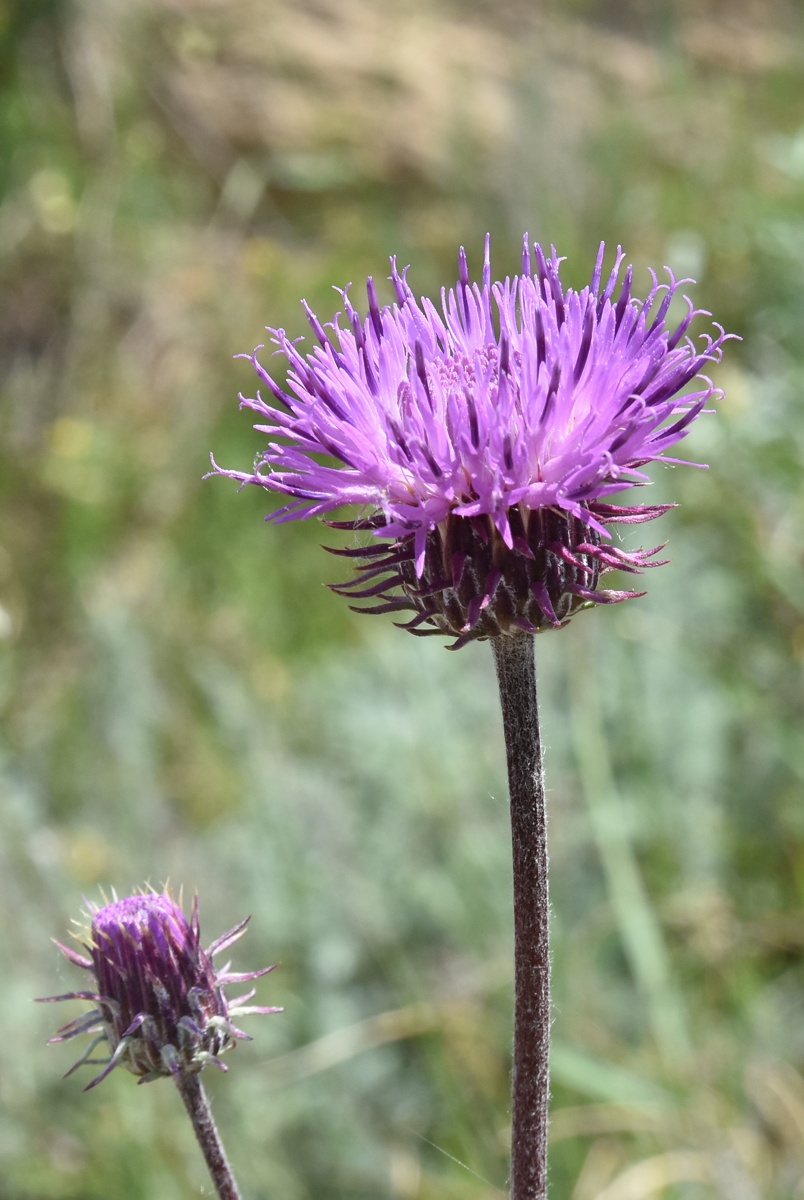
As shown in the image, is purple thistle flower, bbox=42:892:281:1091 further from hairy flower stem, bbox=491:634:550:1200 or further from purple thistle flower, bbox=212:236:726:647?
purple thistle flower, bbox=212:236:726:647

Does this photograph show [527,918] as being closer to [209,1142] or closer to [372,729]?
[209,1142]

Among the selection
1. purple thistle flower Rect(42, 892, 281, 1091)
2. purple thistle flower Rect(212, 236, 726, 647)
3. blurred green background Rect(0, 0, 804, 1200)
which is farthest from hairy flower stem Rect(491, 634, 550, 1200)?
blurred green background Rect(0, 0, 804, 1200)

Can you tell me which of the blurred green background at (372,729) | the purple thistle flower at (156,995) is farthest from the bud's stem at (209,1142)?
the blurred green background at (372,729)

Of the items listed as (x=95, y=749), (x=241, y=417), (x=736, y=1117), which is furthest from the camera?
(x=241, y=417)

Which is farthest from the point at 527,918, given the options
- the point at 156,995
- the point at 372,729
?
the point at 372,729

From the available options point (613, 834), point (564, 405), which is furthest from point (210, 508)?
point (564, 405)

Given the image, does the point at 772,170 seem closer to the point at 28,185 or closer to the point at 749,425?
the point at 749,425

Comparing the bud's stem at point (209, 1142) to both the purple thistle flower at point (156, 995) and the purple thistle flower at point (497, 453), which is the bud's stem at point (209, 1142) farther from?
the purple thistle flower at point (497, 453)
